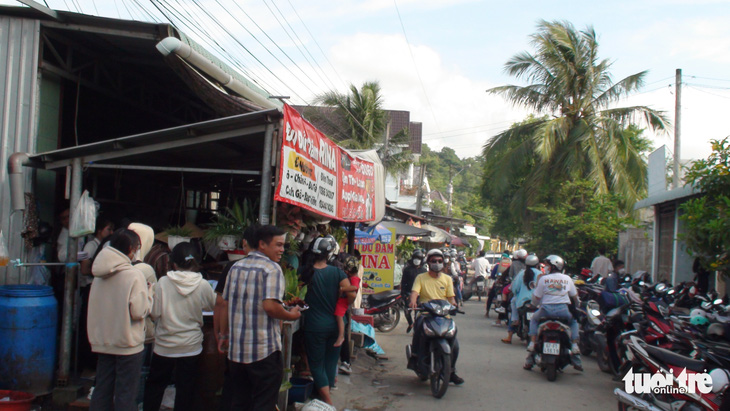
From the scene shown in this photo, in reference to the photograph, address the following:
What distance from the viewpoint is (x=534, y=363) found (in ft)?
29.8

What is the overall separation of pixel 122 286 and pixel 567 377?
664 centimetres

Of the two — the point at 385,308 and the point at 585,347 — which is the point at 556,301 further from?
the point at 385,308

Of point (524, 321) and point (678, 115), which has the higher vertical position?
point (678, 115)

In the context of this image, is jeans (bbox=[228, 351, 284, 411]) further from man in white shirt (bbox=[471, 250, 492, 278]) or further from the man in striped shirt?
man in white shirt (bbox=[471, 250, 492, 278])

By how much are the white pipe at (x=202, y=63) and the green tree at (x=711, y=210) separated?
6057 millimetres

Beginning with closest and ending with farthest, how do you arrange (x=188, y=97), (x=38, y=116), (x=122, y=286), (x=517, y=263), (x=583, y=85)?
1. (x=122, y=286)
2. (x=38, y=116)
3. (x=188, y=97)
4. (x=517, y=263)
5. (x=583, y=85)

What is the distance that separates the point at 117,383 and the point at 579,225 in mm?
17176

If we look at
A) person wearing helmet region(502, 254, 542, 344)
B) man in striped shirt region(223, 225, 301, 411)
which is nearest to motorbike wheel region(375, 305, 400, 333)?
person wearing helmet region(502, 254, 542, 344)

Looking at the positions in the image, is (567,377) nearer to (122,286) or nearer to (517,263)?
(517,263)

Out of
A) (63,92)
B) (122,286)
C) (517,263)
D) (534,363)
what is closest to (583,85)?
(517,263)

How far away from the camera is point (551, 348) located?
8.13m

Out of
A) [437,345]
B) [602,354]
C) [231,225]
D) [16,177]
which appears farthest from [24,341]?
[602,354]

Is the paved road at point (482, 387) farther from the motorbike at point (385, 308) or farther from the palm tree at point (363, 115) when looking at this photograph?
the palm tree at point (363, 115)

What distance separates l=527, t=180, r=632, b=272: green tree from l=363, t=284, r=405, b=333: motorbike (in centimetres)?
847
